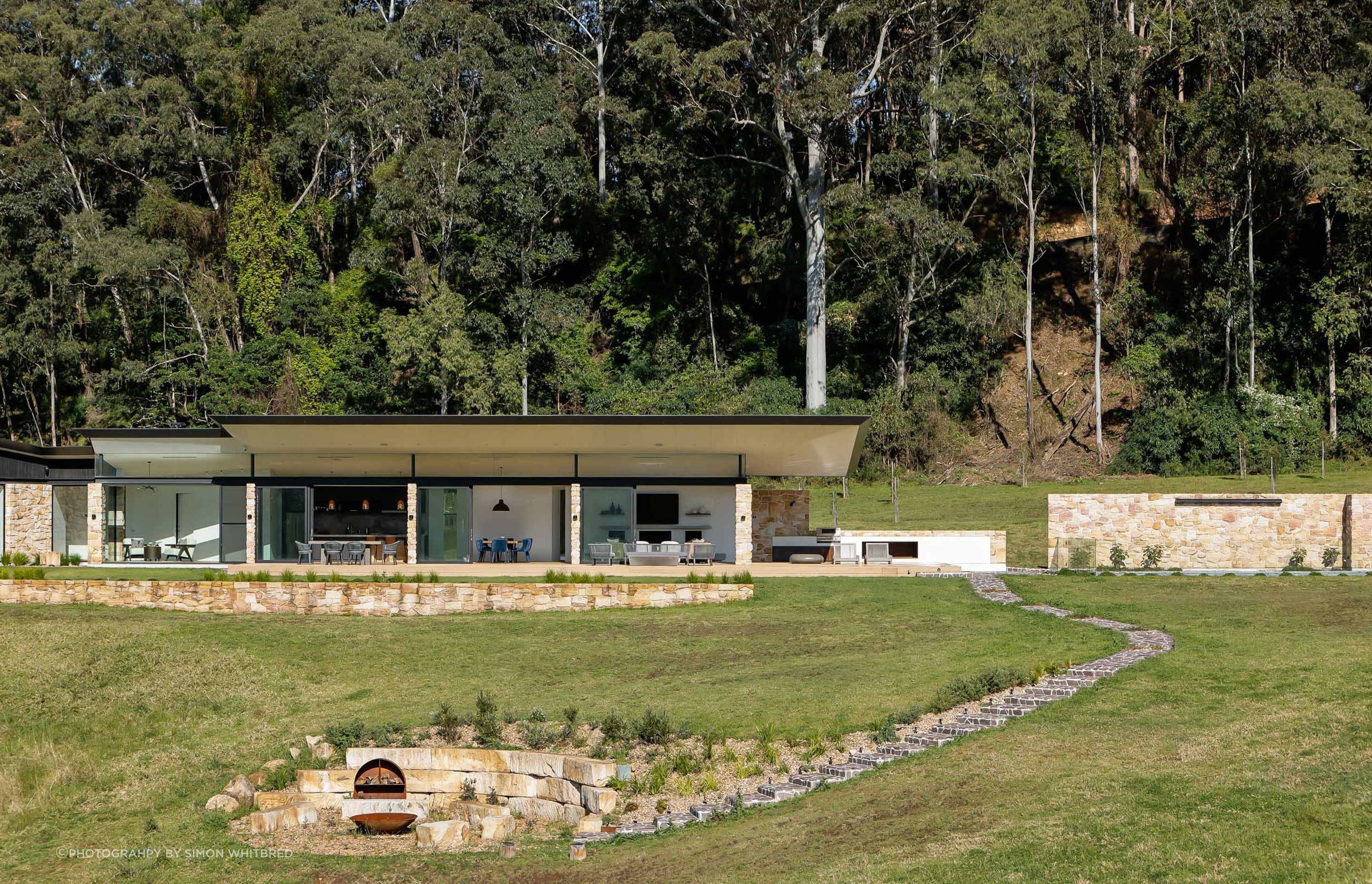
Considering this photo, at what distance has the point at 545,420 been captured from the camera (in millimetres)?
24656

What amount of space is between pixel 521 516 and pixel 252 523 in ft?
18.9

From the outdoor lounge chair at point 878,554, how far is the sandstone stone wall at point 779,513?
2.65m

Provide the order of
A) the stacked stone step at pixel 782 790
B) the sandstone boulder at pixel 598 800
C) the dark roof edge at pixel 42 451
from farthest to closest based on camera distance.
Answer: the dark roof edge at pixel 42 451
the sandstone boulder at pixel 598 800
the stacked stone step at pixel 782 790

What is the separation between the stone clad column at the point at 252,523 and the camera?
2758cm

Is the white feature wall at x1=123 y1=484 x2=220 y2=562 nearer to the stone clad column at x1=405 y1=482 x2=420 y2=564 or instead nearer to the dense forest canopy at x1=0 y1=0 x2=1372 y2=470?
the stone clad column at x1=405 y1=482 x2=420 y2=564

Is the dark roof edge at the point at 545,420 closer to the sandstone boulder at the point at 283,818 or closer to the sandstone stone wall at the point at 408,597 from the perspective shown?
the sandstone stone wall at the point at 408,597

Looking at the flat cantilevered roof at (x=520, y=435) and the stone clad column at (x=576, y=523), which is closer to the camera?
the flat cantilevered roof at (x=520, y=435)

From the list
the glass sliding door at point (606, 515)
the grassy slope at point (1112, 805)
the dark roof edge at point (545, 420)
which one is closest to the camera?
the grassy slope at point (1112, 805)

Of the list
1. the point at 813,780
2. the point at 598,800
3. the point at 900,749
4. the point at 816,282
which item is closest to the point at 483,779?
the point at 598,800

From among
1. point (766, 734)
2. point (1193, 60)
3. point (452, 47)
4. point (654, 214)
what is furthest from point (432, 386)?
point (766, 734)

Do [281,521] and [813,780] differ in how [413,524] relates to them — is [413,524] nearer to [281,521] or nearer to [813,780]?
[281,521]

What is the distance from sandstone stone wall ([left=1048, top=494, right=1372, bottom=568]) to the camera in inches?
1055

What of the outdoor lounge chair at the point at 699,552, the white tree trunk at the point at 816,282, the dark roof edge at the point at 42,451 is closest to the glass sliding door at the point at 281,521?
the dark roof edge at the point at 42,451

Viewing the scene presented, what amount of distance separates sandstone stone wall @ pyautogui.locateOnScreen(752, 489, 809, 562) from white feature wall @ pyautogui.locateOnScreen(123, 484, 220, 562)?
40.9ft
